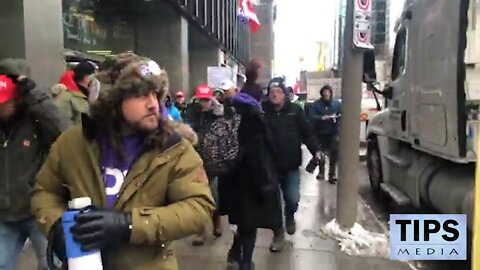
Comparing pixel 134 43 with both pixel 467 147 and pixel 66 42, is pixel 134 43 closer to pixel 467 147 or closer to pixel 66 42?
pixel 66 42

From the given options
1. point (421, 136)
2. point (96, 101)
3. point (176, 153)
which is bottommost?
point (421, 136)

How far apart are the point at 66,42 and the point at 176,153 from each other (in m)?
9.39

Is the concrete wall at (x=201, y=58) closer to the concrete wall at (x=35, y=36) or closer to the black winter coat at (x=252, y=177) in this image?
the concrete wall at (x=35, y=36)

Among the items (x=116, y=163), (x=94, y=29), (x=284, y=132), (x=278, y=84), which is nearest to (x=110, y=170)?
(x=116, y=163)

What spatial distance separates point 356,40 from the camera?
21.3 ft

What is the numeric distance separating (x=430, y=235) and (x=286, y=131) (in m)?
2.21

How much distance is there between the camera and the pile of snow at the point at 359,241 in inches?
240

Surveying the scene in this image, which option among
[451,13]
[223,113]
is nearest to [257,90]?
[223,113]

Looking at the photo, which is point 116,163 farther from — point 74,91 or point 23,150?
point 74,91

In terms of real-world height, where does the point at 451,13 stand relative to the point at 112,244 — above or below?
above

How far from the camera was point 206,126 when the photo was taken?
18.1ft

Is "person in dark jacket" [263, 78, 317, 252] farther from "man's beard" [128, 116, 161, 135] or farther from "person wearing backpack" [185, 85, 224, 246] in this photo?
"man's beard" [128, 116, 161, 135]

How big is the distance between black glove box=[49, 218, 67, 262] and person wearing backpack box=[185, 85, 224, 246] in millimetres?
2413

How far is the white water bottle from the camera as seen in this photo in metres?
2.00
